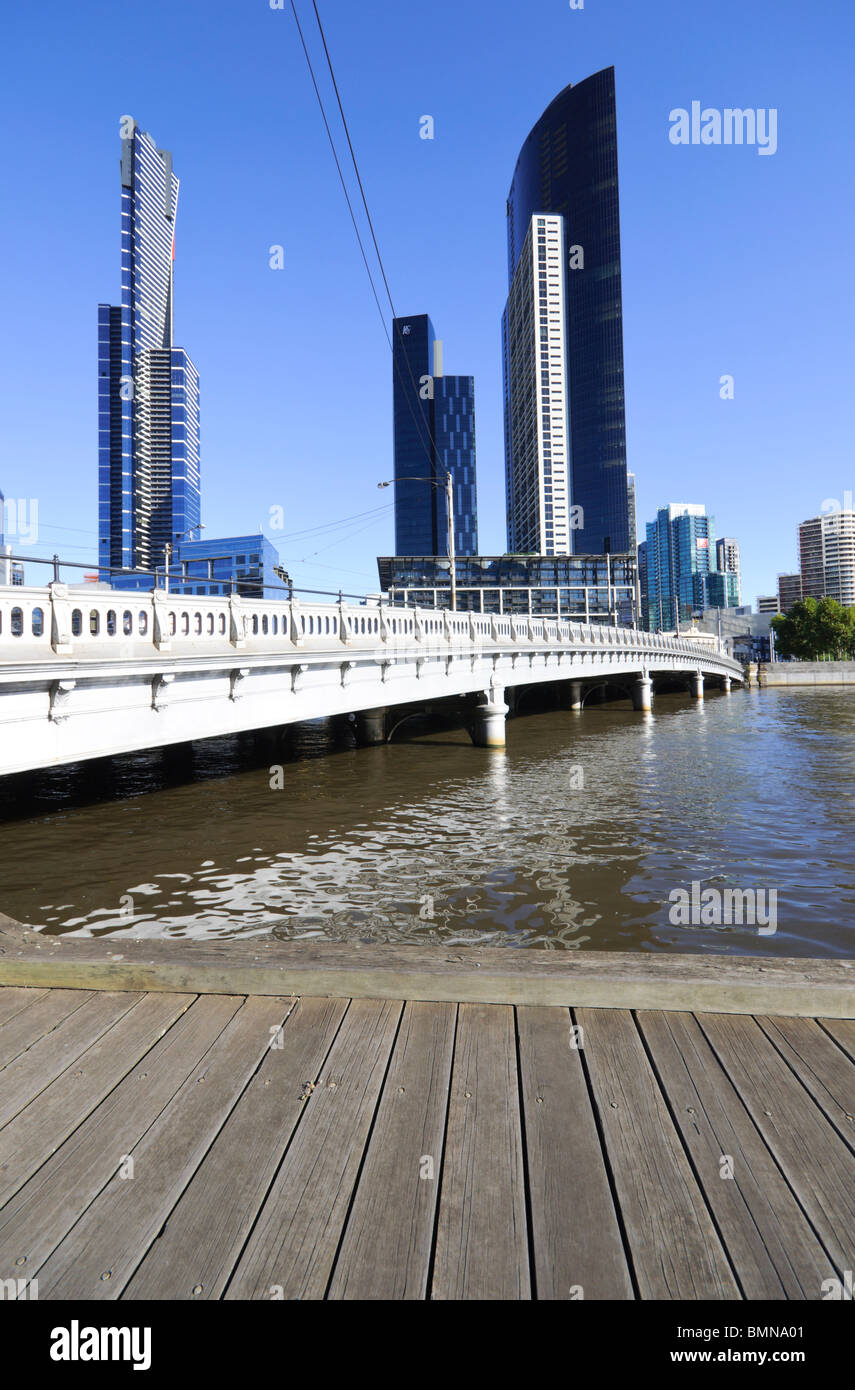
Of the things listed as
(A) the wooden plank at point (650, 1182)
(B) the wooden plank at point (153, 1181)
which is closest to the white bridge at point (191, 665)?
(B) the wooden plank at point (153, 1181)

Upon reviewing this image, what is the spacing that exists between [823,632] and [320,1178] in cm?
12709

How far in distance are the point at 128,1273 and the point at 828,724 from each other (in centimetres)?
4184

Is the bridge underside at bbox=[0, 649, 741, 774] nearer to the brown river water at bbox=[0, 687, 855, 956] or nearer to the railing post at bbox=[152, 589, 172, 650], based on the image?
the railing post at bbox=[152, 589, 172, 650]

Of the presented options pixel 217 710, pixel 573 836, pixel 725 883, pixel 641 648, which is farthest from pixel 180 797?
pixel 641 648

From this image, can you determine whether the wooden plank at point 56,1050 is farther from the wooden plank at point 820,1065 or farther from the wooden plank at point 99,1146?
the wooden plank at point 820,1065

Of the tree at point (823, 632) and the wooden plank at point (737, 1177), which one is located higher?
the tree at point (823, 632)

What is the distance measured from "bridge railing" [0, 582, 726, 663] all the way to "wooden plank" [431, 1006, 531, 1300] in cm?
927

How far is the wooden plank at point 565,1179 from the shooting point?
2.18m

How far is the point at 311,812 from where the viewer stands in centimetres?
1697

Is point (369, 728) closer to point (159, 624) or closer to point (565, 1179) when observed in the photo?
point (159, 624)

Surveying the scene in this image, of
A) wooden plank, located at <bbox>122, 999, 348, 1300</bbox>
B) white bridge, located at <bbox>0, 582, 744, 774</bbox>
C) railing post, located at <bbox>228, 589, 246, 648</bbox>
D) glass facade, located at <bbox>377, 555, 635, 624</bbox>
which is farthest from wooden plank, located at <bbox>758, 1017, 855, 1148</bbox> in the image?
glass facade, located at <bbox>377, 555, 635, 624</bbox>

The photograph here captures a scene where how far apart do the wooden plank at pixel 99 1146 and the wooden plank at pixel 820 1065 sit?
8.22ft

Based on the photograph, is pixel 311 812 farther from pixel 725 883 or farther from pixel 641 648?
pixel 641 648

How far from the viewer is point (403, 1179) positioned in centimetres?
259
